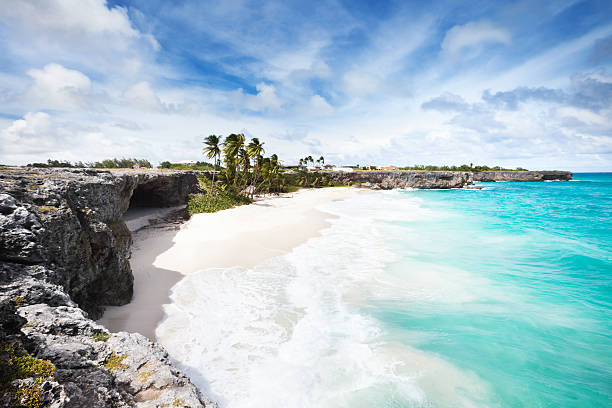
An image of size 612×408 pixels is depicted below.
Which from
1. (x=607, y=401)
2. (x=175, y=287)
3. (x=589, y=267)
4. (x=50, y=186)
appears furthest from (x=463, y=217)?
Answer: (x=50, y=186)

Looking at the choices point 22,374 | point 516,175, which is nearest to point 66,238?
point 22,374

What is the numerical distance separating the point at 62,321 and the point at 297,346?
4.90 metres

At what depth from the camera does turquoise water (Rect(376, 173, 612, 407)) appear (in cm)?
651

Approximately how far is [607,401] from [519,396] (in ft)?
6.77

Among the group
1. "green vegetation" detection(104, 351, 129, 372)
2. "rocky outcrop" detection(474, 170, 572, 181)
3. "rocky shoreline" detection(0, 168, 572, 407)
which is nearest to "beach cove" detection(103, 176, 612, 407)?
"rocky shoreline" detection(0, 168, 572, 407)

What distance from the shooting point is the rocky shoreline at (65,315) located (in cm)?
274

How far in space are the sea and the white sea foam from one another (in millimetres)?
30

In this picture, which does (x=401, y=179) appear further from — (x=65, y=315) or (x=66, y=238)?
(x=65, y=315)

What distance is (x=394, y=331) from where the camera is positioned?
7.79 metres

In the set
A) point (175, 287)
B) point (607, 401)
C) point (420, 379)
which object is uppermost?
point (175, 287)

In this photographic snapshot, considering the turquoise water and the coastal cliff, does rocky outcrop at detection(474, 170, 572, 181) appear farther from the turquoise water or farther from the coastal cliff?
the turquoise water

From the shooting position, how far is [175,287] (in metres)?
9.26

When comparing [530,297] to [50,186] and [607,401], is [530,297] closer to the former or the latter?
[607,401]

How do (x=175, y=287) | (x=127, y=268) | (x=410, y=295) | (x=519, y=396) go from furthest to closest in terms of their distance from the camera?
(x=410, y=295), (x=175, y=287), (x=127, y=268), (x=519, y=396)
